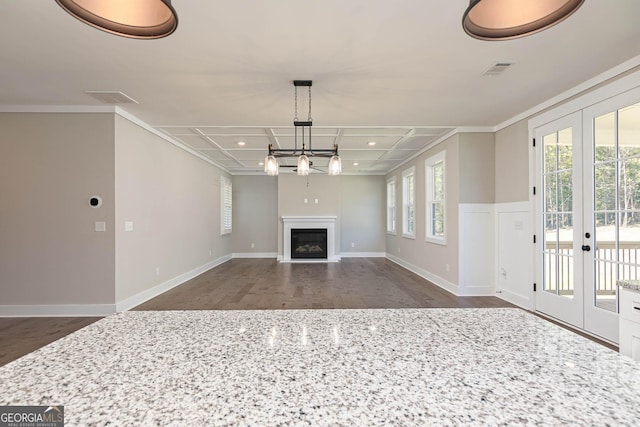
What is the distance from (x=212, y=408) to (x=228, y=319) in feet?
2.11

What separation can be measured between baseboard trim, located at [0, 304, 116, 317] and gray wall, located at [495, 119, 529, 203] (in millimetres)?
5523

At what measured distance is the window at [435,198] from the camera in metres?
5.87

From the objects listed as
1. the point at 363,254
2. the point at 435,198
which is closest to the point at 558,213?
the point at 435,198

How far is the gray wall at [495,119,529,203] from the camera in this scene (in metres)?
4.26

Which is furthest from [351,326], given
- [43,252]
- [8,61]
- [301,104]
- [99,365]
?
[43,252]

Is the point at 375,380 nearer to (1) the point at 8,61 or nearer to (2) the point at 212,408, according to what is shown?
(2) the point at 212,408

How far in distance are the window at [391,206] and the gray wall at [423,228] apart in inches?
20.4

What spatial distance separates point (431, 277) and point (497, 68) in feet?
13.1

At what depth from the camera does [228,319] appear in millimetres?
1290

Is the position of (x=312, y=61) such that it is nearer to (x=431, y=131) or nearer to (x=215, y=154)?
(x=431, y=131)

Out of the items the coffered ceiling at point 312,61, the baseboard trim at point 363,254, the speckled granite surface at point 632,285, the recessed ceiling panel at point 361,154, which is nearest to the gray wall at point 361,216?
the baseboard trim at point 363,254

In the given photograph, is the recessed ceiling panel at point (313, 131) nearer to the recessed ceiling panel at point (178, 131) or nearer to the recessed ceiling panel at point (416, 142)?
the recessed ceiling panel at point (178, 131)

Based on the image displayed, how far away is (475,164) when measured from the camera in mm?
4930

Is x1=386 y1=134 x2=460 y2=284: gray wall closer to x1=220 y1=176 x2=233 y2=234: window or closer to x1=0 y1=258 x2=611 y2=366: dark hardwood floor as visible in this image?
x1=0 y1=258 x2=611 y2=366: dark hardwood floor
